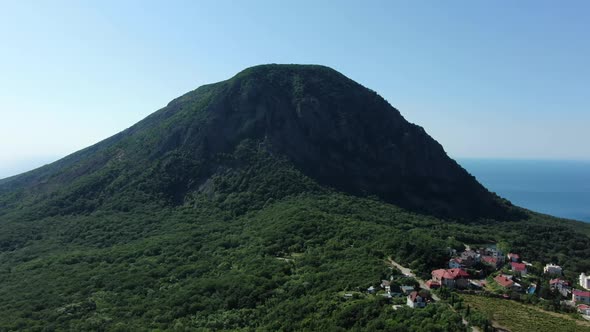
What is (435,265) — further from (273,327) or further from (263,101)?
(263,101)

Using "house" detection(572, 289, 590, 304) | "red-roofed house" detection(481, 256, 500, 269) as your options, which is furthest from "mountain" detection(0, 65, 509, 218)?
"house" detection(572, 289, 590, 304)

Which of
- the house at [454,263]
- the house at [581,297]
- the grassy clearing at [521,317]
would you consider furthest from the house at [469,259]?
the house at [581,297]

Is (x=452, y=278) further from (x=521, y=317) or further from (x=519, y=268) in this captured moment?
Answer: (x=519, y=268)

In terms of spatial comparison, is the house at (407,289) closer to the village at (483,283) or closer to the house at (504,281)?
the village at (483,283)

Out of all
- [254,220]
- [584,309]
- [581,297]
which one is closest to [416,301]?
[584,309]

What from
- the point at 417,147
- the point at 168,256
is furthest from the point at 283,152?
the point at 168,256
